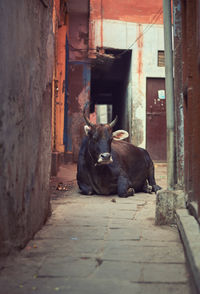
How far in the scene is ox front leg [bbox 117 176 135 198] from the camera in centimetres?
597

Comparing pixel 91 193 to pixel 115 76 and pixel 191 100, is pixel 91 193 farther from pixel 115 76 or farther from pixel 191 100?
pixel 115 76

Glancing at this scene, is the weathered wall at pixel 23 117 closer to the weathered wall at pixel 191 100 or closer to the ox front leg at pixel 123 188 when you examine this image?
the weathered wall at pixel 191 100

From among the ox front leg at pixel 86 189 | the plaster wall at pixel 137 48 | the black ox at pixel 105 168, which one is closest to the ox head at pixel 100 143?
the black ox at pixel 105 168

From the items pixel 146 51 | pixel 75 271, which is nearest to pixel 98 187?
pixel 75 271

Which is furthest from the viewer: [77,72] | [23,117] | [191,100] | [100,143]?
[77,72]

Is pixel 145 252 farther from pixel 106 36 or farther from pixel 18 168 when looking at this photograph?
pixel 106 36

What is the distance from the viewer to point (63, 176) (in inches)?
346

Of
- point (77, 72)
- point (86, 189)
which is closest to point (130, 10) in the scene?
point (77, 72)

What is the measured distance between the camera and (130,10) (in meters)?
13.3

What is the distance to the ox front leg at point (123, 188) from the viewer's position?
5.97 metres

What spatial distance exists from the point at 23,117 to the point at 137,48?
1106cm

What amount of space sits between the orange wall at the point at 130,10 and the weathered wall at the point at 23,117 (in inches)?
394

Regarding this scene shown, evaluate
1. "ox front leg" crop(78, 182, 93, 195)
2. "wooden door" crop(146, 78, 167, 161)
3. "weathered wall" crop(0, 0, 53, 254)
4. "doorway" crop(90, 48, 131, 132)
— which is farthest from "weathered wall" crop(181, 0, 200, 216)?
"wooden door" crop(146, 78, 167, 161)

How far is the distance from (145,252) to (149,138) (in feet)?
35.5
